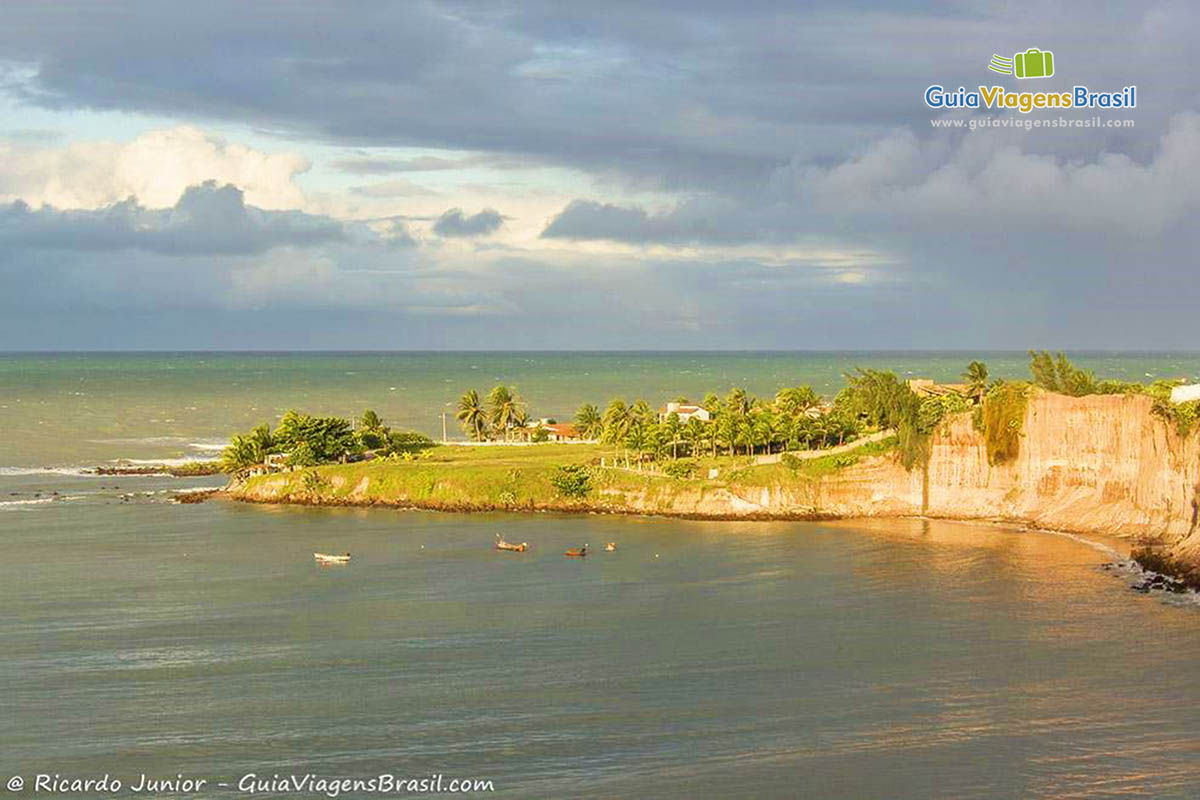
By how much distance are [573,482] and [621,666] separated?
149 feet

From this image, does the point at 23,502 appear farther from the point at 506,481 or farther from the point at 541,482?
the point at 541,482

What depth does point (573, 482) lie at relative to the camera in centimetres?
9744

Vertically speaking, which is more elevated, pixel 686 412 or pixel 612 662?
pixel 686 412

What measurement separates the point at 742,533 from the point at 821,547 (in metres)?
7.83

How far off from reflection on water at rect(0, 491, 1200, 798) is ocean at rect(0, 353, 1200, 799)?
6.8 inches

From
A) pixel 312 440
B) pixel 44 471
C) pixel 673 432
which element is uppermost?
pixel 673 432

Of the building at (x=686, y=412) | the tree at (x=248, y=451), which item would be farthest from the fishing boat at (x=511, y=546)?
the tree at (x=248, y=451)

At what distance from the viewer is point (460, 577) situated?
71.4 meters

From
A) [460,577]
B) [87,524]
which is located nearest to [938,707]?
[460,577]

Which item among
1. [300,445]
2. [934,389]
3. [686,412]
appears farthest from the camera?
[686,412]

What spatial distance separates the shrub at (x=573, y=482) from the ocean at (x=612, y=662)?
10689 millimetres

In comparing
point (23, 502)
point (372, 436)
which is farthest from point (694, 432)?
point (23, 502)

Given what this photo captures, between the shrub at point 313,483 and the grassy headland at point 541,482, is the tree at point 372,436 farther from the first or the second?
the shrub at point 313,483

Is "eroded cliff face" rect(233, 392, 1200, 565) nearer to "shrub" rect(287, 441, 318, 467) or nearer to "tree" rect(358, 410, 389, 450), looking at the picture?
"shrub" rect(287, 441, 318, 467)
